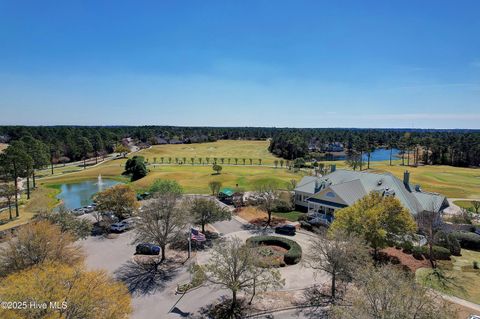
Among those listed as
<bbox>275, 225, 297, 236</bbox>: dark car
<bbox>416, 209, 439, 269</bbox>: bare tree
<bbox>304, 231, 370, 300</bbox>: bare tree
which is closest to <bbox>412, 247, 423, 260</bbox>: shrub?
<bbox>416, 209, 439, 269</bbox>: bare tree

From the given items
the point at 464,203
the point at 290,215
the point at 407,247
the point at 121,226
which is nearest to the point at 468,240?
the point at 407,247

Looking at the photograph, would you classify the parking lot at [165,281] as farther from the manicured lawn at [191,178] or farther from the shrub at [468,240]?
the manicured lawn at [191,178]

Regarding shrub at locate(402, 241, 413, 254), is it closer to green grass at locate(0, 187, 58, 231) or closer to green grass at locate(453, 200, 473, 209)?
green grass at locate(453, 200, 473, 209)

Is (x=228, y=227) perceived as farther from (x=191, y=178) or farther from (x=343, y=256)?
(x=191, y=178)

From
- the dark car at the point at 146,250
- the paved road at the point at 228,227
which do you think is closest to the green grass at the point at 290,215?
the paved road at the point at 228,227

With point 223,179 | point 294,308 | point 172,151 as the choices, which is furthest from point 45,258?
point 172,151
